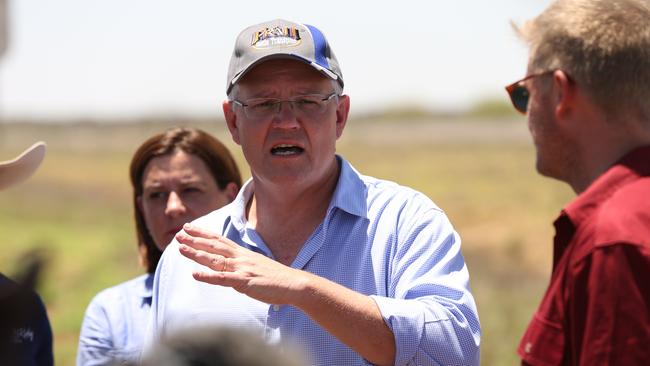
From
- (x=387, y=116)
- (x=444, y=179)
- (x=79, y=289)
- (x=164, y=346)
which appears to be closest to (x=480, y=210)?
(x=444, y=179)

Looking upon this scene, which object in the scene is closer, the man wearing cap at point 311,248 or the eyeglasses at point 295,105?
the man wearing cap at point 311,248

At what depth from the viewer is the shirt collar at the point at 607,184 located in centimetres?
263

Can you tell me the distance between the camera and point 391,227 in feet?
11.6

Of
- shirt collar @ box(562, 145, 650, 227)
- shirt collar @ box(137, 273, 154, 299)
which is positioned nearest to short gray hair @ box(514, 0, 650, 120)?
shirt collar @ box(562, 145, 650, 227)

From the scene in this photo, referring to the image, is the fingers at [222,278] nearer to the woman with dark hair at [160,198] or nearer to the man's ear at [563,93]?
the man's ear at [563,93]

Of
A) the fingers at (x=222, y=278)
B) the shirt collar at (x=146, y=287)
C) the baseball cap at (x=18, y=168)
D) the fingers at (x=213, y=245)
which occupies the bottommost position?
the shirt collar at (x=146, y=287)

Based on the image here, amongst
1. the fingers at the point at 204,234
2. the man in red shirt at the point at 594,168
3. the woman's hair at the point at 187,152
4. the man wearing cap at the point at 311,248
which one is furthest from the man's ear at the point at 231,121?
the man in red shirt at the point at 594,168

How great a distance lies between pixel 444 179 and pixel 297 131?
34.4 m

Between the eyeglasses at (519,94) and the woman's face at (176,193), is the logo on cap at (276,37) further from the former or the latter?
the woman's face at (176,193)

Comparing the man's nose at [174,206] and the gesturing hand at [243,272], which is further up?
the gesturing hand at [243,272]

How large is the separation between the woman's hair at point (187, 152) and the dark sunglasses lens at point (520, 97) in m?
2.32

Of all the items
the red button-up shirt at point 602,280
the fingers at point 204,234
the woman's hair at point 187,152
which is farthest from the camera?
the woman's hair at point 187,152

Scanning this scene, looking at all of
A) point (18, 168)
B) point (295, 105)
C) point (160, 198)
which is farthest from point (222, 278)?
point (160, 198)

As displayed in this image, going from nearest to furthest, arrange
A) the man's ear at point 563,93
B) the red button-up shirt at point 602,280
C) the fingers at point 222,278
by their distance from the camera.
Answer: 1. the red button-up shirt at point 602,280
2. the man's ear at point 563,93
3. the fingers at point 222,278
